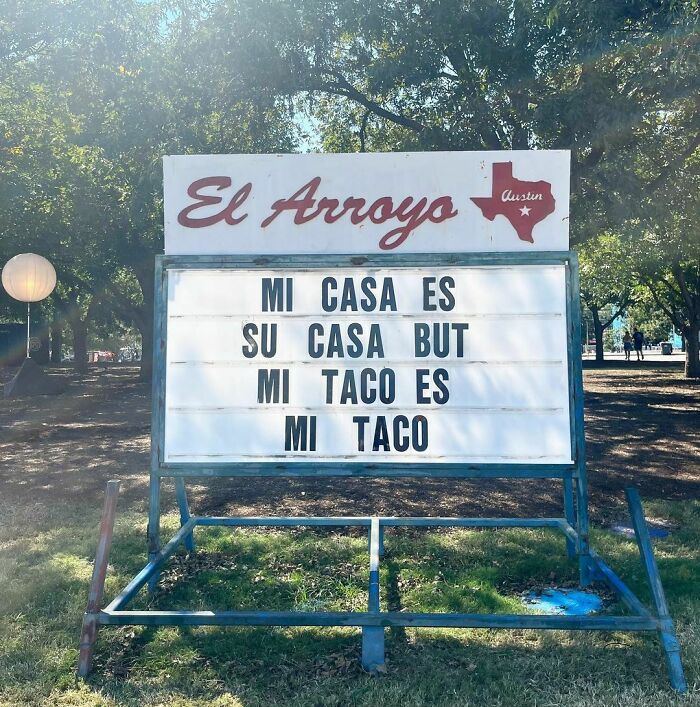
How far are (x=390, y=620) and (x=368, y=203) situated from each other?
2.61m

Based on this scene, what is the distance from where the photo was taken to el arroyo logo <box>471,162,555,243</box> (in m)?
4.75

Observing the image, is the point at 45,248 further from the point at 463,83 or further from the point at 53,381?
the point at 463,83

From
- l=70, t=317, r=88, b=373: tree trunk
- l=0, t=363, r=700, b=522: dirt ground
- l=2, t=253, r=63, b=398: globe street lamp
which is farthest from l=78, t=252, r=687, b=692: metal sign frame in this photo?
l=70, t=317, r=88, b=373: tree trunk

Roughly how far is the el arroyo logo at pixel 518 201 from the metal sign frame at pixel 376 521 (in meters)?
0.23

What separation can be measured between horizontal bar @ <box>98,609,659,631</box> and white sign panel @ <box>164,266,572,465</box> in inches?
41.0

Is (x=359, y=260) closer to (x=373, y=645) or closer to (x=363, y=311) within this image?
(x=363, y=311)

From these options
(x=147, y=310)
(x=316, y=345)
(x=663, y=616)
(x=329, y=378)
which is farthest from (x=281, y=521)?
(x=147, y=310)

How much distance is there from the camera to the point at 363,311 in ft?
15.9

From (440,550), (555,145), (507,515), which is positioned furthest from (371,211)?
(555,145)

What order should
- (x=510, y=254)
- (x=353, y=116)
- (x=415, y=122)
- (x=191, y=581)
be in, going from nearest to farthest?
(x=510, y=254) → (x=191, y=581) → (x=415, y=122) → (x=353, y=116)

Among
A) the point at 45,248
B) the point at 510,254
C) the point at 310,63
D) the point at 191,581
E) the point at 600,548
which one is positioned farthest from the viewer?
the point at 45,248

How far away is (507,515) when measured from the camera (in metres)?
7.36

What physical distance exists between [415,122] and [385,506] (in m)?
8.28

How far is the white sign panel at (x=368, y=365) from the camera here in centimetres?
466
